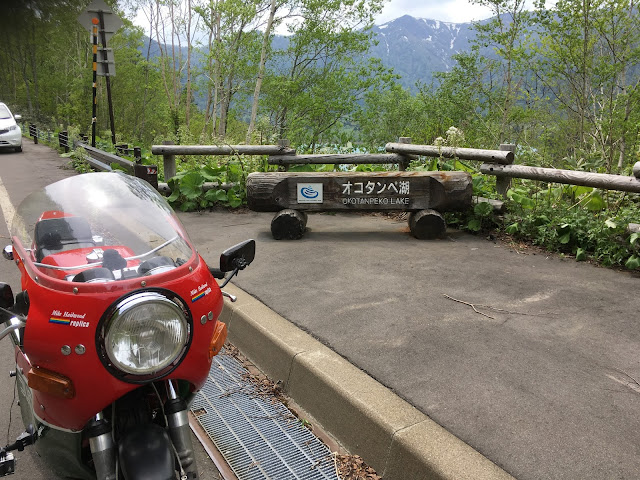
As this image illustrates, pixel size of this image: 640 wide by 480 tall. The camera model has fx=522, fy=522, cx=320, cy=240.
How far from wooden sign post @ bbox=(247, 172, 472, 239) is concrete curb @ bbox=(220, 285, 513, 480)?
273 centimetres

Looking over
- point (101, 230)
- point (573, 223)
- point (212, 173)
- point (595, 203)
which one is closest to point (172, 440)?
point (101, 230)

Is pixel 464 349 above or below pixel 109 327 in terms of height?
below

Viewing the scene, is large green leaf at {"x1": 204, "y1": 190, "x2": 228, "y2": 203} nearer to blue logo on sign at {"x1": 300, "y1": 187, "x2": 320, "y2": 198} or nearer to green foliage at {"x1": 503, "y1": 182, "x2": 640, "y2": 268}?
blue logo on sign at {"x1": 300, "y1": 187, "x2": 320, "y2": 198}

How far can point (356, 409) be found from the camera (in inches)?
118

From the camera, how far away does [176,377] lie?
204 centimetres

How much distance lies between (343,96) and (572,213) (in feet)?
95.3

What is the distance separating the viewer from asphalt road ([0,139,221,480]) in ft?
9.21

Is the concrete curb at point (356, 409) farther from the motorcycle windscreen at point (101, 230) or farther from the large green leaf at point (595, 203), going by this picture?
the large green leaf at point (595, 203)

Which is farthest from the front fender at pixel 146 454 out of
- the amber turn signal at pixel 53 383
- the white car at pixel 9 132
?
the white car at pixel 9 132

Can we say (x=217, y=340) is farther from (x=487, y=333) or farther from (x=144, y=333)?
(x=487, y=333)

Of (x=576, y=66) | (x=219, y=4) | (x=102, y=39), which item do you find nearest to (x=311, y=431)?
(x=102, y=39)

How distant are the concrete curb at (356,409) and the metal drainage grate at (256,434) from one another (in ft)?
Answer: 0.55

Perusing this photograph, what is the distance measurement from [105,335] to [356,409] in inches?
65.4

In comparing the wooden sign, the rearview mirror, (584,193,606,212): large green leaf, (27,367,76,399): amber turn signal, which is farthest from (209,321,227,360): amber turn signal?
(584,193,606,212): large green leaf
